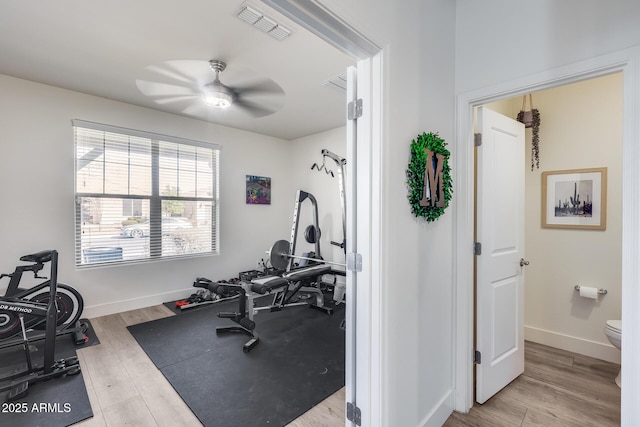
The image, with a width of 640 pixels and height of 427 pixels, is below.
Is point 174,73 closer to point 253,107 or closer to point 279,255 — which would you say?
point 253,107

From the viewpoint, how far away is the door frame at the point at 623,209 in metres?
1.35

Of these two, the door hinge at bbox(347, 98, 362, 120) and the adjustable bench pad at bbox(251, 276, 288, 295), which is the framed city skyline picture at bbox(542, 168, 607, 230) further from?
the adjustable bench pad at bbox(251, 276, 288, 295)

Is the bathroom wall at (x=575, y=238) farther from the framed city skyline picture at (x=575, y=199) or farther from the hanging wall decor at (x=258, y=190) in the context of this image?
the hanging wall decor at (x=258, y=190)

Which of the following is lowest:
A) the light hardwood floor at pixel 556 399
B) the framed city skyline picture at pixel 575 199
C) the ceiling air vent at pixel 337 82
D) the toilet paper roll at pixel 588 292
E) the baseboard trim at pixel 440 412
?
the light hardwood floor at pixel 556 399

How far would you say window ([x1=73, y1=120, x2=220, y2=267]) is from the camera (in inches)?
138

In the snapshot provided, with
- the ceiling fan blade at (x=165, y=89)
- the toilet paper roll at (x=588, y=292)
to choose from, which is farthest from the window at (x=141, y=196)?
the toilet paper roll at (x=588, y=292)

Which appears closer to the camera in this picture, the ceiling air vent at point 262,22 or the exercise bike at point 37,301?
the ceiling air vent at point 262,22

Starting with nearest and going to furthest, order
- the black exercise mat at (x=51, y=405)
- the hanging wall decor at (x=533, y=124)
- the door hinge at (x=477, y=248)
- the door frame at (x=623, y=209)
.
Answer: the door frame at (x=623, y=209) < the black exercise mat at (x=51, y=405) < the door hinge at (x=477, y=248) < the hanging wall decor at (x=533, y=124)

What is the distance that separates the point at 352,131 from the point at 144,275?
12.2 feet

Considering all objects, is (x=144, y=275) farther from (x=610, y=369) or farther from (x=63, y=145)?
(x=610, y=369)

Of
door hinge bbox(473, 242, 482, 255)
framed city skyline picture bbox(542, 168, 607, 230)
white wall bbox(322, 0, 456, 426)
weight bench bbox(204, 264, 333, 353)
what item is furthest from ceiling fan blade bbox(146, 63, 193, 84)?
framed city skyline picture bbox(542, 168, 607, 230)

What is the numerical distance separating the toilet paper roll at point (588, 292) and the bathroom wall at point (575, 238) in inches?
2.5

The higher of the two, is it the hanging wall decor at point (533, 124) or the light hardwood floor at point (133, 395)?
the hanging wall decor at point (533, 124)

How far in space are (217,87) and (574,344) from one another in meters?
3.93
